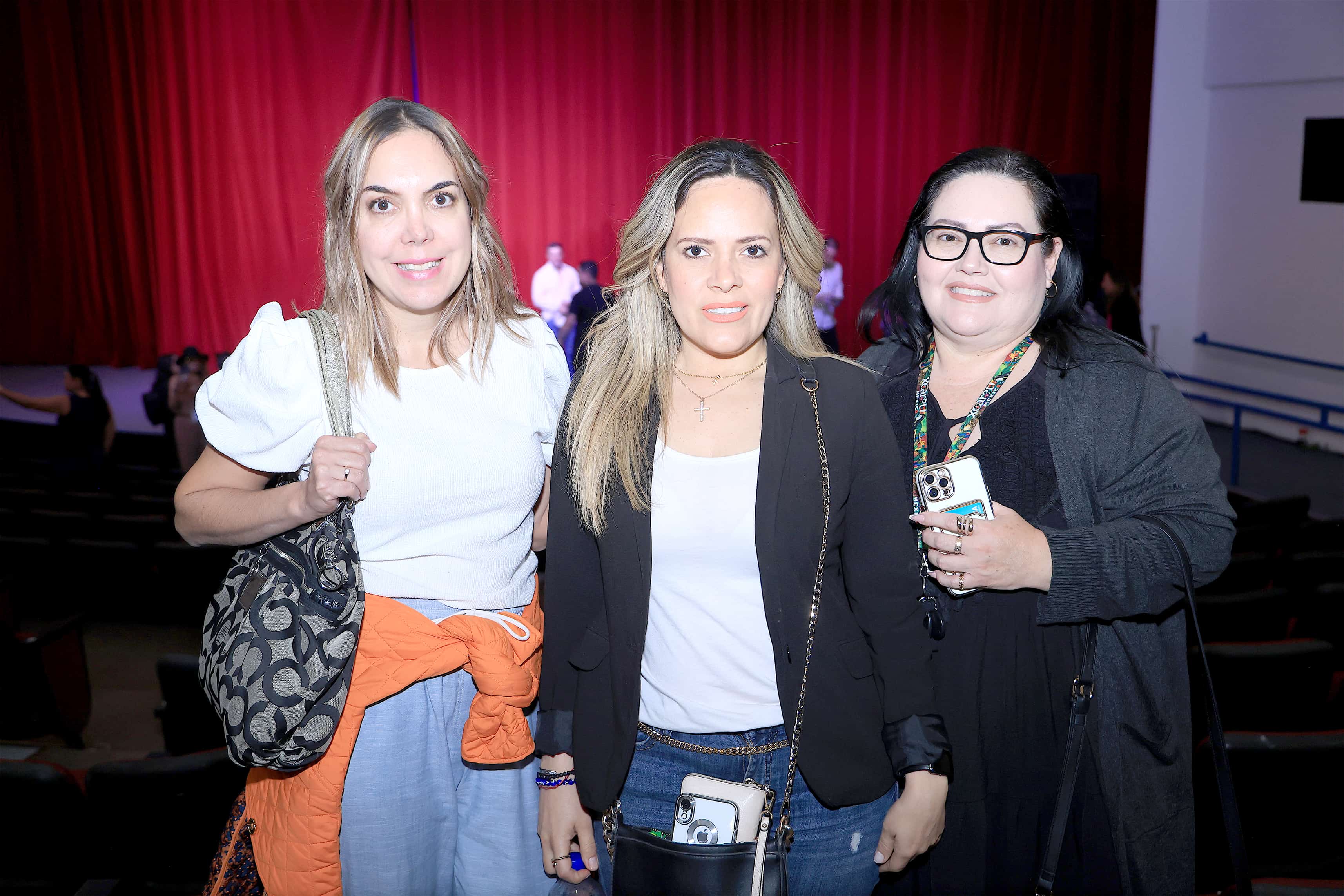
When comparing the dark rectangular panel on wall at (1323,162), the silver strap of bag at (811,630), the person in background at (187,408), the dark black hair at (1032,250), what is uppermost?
the dark rectangular panel on wall at (1323,162)

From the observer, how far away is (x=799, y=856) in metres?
1.62

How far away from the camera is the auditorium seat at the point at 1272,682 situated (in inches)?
113

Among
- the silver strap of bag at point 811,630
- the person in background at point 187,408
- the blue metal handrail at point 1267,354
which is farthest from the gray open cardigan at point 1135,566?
the blue metal handrail at point 1267,354

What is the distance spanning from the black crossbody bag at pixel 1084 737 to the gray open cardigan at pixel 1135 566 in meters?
0.02

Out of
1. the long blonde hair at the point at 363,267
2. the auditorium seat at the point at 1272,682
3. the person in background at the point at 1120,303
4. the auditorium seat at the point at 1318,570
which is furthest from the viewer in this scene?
the person in background at the point at 1120,303

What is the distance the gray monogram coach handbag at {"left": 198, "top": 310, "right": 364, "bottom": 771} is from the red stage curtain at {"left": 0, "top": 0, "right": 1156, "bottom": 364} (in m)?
10.1

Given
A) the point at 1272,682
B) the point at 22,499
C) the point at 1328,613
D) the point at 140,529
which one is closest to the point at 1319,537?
the point at 1328,613

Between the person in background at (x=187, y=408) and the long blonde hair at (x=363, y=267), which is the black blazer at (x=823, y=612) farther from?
the person in background at (x=187, y=408)

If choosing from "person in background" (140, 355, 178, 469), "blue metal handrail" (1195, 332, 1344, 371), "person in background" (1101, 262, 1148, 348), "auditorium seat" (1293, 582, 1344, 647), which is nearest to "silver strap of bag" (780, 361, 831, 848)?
"auditorium seat" (1293, 582, 1344, 647)

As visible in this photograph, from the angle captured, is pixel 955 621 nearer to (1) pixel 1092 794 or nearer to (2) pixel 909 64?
(1) pixel 1092 794

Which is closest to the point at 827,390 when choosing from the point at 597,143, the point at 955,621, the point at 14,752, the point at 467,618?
the point at 955,621

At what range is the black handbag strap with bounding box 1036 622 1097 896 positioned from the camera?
5.40 ft

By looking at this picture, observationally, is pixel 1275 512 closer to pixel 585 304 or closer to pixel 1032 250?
pixel 1032 250

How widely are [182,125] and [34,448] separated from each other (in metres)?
5.29
